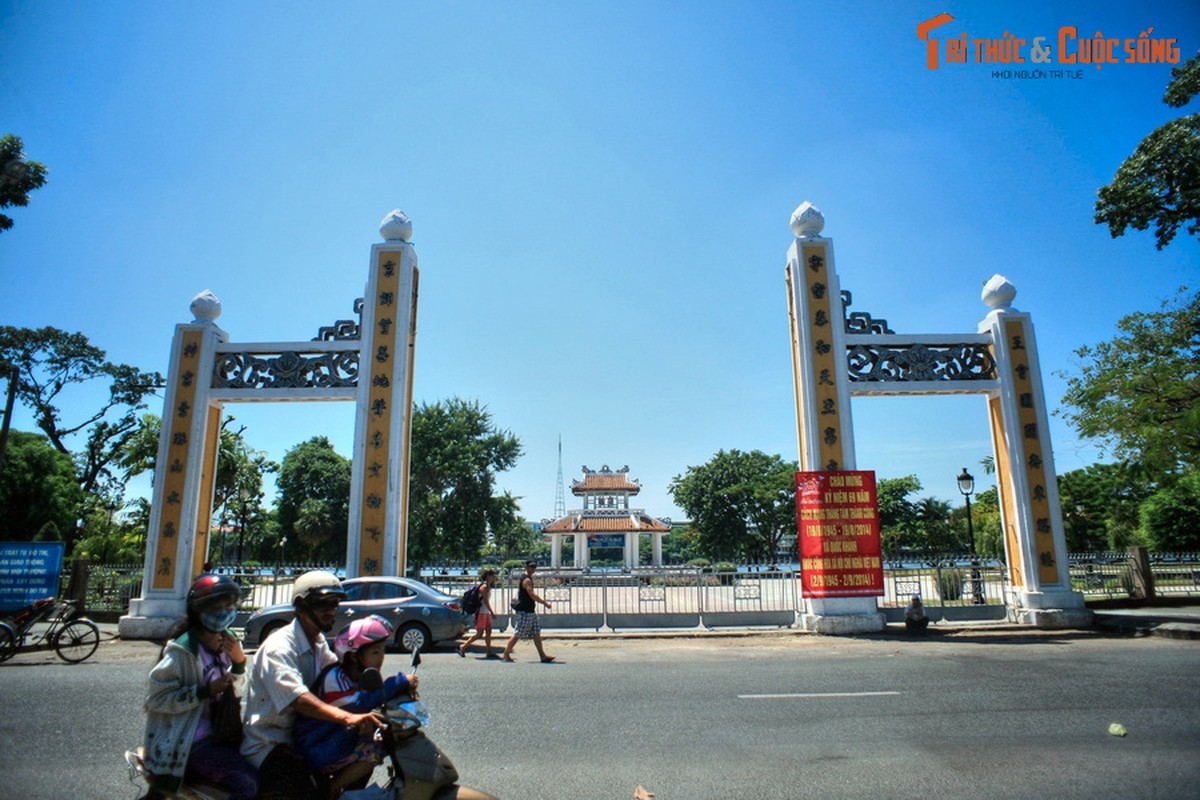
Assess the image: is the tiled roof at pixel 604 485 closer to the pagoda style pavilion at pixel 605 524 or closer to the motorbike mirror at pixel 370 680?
the pagoda style pavilion at pixel 605 524

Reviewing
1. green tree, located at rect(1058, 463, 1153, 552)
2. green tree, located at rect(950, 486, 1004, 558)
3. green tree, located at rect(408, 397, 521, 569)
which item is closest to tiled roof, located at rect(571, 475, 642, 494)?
green tree, located at rect(408, 397, 521, 569)

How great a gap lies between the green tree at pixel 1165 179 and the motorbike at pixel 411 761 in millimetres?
20074

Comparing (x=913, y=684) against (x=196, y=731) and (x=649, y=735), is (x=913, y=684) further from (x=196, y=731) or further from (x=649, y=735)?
(x=196, y=731)

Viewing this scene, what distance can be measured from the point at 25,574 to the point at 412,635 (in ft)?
28.6

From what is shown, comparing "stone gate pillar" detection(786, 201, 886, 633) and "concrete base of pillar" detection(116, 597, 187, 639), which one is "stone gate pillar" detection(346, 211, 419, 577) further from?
"stone gate pillar" detection(786, 201, 886, 633)

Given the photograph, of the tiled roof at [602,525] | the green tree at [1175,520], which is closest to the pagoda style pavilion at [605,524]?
the tiled roof at [602,525]

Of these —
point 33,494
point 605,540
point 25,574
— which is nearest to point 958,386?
point 25,574

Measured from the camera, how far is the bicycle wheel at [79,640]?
34.8 ft

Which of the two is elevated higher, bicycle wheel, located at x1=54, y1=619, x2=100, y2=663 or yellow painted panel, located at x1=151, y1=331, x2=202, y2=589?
yellow painted panel, located at x1=151, y1=331, x2=202, y2=589

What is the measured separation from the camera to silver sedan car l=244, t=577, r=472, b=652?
10.9 m

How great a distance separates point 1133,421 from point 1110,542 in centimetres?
1800

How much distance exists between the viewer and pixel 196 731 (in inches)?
115

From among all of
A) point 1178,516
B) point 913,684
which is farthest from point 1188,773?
point 1178,516

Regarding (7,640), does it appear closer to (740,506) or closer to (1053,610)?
(1053,610)
